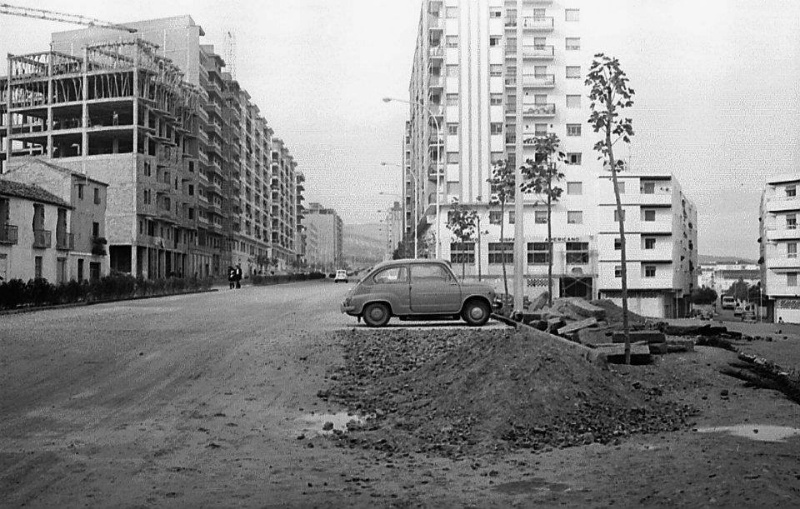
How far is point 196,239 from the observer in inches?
3541

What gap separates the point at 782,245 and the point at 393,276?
2525 inches

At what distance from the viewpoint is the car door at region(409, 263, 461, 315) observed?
18953 mm

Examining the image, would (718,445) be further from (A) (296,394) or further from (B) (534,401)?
(A) (296,394)

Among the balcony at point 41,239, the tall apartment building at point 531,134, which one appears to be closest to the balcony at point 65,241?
the balcony at point 41,239

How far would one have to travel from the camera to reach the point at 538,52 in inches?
2717

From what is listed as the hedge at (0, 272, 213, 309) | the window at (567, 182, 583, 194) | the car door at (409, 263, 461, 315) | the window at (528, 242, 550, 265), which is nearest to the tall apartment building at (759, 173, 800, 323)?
the window at (567, 182, 583, 194)

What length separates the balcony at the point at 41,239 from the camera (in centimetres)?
4406

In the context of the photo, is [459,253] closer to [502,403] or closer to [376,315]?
[376,315]

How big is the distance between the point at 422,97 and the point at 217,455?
80062 mm

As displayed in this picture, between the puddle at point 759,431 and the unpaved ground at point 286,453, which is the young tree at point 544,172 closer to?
the unpaved ground at point 286,453

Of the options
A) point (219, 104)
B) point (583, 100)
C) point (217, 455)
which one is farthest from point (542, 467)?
point (219, 104)

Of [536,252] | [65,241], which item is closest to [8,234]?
[65,241]

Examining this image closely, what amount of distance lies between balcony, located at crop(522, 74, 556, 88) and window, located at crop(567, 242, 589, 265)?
14.4m

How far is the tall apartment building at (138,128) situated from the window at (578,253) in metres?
38.0
